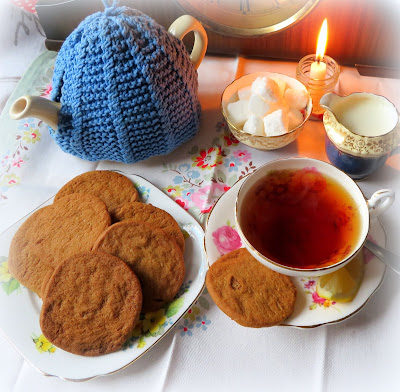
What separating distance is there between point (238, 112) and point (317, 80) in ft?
0.50

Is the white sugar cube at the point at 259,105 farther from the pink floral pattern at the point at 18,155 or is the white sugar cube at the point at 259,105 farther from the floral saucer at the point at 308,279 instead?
the pink floral pattern at the point at 18,155

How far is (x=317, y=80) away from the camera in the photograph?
2.37ft

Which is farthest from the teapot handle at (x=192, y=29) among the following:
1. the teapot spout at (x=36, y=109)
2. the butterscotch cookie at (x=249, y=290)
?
the butterscotch cookie at (x=249, y=290)

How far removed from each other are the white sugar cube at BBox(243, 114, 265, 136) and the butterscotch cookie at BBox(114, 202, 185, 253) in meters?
0.19

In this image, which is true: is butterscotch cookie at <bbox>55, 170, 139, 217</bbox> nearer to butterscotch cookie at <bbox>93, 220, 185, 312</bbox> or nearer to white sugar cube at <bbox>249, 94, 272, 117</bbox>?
butterscotch cookie at <bbox>93, 220, 185, 312</bbox>

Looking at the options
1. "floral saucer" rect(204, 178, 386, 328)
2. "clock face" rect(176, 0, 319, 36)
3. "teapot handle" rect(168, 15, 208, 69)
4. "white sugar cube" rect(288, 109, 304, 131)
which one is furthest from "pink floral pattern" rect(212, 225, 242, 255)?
"clock face" rect(176, 0, 319, 36)

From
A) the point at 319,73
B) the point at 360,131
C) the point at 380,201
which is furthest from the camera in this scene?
the point at 319,73

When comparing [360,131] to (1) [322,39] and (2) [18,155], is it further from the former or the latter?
(2) [18,155]

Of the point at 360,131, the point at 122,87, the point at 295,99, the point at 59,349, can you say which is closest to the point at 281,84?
the point at 295,99

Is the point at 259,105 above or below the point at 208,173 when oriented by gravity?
above

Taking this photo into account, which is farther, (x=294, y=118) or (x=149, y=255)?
(x=294, y=118)

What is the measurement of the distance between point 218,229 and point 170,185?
0.14m

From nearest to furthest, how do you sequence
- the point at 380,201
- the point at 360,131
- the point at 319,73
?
the point at 380,201 → the point at 360,131 → the point at 319,73

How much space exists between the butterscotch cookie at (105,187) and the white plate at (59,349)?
8cm
